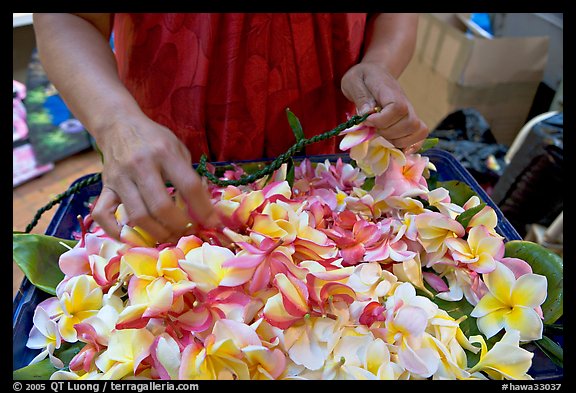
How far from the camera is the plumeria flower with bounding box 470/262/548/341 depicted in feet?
1.35

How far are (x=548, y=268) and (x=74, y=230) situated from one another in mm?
542

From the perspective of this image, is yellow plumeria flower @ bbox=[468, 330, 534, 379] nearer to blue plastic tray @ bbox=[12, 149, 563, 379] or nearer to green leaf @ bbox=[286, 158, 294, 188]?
blue plastic tray @ bbox=[12, 149, 563, 379]

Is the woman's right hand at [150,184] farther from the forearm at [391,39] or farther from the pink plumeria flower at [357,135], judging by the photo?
the forearm at [391,39]

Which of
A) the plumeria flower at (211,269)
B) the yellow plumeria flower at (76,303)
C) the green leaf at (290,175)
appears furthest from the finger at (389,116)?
the yellow plumeria flower at (76,303)

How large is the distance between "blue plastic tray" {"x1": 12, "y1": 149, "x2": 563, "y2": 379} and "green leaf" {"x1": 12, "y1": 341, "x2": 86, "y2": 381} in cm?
2

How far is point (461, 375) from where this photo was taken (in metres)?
0.38

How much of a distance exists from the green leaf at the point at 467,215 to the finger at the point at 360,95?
0.50ft

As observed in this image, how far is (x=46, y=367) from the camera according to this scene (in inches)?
16.1

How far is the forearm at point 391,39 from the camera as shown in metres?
0.65

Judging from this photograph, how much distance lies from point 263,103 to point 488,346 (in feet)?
1.36

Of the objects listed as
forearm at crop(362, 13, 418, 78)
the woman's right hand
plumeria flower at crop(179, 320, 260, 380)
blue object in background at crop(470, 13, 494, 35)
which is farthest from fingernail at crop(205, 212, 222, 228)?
blue object in background at crop(470, 13, 494, 35)

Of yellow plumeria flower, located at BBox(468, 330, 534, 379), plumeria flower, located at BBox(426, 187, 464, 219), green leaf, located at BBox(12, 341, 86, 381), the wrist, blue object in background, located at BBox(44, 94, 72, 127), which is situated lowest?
blue object in background, located at BBox(44, 94, 72, 127)

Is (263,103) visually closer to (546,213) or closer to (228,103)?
(228,103)

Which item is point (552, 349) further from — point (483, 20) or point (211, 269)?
point (483, 20)
